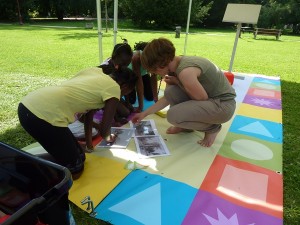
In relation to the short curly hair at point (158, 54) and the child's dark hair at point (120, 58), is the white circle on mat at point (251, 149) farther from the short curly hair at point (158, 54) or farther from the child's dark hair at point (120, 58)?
the child's dark hair at point (120, 58)

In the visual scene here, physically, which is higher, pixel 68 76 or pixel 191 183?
pixel 191 183

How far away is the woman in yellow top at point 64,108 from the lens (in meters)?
1.75

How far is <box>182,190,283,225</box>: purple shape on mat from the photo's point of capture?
1679 millimetres

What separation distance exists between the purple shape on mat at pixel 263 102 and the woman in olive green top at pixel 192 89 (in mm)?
1605

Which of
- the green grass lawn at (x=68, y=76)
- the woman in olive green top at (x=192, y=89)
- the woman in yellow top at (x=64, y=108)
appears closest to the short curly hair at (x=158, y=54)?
the woman in olive green top at (x=192, y=89)

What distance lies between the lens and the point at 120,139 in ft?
8.56

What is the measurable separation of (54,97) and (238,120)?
2.28 meters

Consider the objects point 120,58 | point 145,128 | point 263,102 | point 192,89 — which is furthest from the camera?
point 263,102

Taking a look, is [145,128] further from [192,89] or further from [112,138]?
[192,89]

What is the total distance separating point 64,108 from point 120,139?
36.1 inches

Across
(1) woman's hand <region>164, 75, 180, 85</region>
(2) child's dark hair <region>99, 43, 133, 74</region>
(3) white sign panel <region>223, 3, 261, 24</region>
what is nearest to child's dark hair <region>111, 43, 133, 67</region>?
(2) child's dark hair <region>99, 43, 133, 74</region>

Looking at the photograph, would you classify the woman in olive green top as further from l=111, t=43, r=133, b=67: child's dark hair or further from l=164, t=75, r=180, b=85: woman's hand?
l=111, t=43, r=133, b=67: child's dark hair

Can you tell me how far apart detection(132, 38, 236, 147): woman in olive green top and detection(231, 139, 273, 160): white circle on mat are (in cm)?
26

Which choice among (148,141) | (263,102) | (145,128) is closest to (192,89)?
(148,141)
